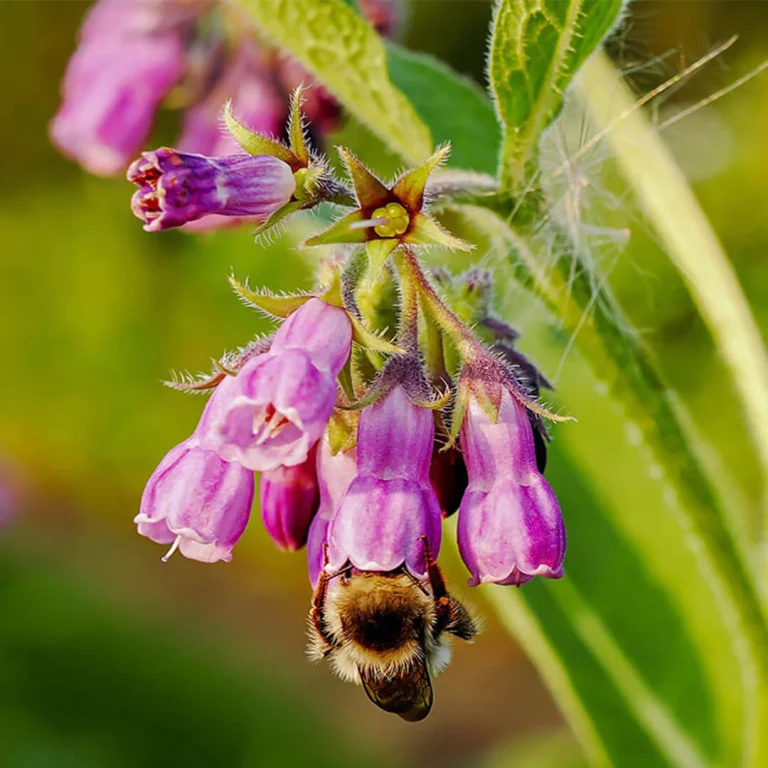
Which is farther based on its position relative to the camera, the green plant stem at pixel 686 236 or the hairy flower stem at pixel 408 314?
the green plant stem at pixel 686 236

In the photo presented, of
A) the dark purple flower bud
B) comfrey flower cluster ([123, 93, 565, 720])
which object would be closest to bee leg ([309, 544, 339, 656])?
comfrey flower cluster ([123, 93, 565, 720])

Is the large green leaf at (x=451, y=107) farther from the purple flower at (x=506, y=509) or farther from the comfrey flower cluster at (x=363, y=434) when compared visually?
the purple flower at (x=506, y=509)

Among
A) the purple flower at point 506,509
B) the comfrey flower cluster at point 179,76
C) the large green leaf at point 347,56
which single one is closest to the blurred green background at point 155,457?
the comfrey flower cluster at point 179,76

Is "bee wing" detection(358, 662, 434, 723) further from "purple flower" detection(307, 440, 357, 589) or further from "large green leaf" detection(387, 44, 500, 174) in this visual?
"large green leaf" detection(387, 44, 500, 174)

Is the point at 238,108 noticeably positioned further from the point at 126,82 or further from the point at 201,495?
the point at 201,495

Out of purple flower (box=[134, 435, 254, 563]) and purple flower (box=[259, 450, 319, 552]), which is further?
purple flower (box=[259, 450, 319, 552])

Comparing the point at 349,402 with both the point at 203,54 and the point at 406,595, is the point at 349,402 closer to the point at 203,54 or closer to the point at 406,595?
the point at 406,595
